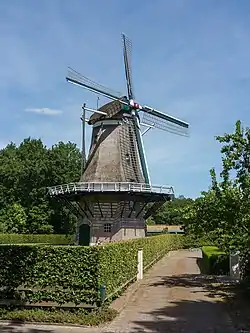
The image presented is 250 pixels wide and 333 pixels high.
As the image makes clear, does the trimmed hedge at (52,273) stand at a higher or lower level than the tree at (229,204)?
lower

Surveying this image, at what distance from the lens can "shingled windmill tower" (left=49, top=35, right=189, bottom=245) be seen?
34.6m

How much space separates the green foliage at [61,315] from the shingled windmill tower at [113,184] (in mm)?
22378

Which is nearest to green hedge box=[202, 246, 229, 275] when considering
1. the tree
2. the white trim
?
the tree

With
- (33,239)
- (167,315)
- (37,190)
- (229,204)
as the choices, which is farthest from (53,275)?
(37,190)

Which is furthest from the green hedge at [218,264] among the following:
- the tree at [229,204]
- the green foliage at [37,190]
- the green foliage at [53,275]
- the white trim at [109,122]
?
the green foliage at [37,190]

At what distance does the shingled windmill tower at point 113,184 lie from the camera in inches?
1361

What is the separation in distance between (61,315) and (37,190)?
4856 centimetres

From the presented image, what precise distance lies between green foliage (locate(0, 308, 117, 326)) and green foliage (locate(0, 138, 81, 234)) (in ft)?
149

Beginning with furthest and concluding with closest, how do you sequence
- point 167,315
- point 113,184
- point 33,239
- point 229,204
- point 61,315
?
1. point 33,239
2. point 113,184
3. point 229,204
4. point 167,315
5. point 61,315

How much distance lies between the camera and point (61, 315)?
1086 cm

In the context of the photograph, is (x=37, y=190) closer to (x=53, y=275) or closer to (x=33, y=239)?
(x=33, y=239)

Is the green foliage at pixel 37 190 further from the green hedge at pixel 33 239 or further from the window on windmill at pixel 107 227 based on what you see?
the window on windmill at pixel 107 227

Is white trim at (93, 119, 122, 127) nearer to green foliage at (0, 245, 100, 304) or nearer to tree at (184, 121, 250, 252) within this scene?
tree at (184, 121, 250, 252)

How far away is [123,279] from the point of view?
16.2 m
